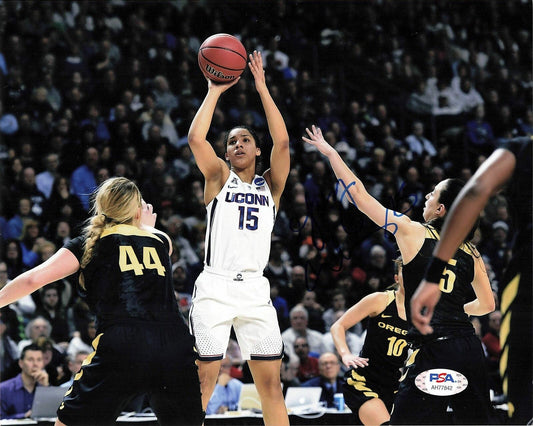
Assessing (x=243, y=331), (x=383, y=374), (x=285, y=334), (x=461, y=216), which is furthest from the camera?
(x=285, y=334)

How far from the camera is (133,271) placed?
3711mm

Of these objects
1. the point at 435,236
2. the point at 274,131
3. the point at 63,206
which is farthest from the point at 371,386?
the point at 63,206

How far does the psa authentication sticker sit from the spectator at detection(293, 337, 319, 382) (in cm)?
427

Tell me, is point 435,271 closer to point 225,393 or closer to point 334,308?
point 225,393

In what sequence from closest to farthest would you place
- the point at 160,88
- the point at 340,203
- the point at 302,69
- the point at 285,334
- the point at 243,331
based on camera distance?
1. the point at 243,331
2. the point at 285,334
3. the point at 340,203
4. the point at 160,88
5. the point at 302,69

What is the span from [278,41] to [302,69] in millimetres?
690

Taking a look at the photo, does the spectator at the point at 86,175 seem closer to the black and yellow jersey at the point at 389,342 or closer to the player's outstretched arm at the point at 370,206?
the black and yellow jersey at the point at 389,342

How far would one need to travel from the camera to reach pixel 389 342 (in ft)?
17.2

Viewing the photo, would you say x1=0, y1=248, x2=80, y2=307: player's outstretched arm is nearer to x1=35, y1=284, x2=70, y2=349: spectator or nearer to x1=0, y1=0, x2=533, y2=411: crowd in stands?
x1=0, y1=0, x2=533, y2=411: crowd in stands

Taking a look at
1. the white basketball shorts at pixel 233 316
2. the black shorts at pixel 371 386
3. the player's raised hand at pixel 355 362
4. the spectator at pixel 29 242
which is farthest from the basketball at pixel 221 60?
the spectator at pixel 29 242

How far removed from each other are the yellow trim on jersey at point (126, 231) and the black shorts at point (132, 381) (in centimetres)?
50

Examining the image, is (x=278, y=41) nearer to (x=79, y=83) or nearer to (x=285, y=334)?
(x=79, y=83)

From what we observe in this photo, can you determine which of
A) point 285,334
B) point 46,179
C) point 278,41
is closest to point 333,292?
point 285,334

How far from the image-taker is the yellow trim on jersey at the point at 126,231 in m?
3.84
